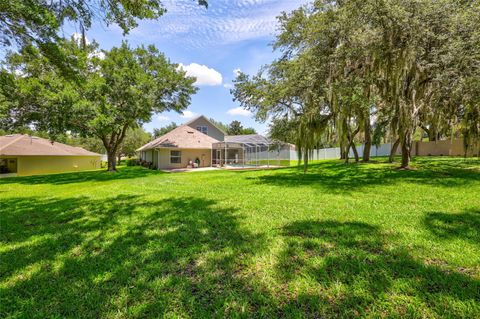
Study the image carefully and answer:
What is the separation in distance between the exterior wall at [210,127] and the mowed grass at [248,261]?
22.8 metres

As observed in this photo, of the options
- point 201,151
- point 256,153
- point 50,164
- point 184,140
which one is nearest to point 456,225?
point 256,153

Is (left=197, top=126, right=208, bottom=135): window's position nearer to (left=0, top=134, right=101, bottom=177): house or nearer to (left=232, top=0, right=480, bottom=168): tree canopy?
(left=0, top=134, right=101, bottom=177): house

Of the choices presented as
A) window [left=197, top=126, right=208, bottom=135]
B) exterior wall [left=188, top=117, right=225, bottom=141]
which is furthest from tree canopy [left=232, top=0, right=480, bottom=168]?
exterior wall [left=188, top=117, right=225, bottom=141]

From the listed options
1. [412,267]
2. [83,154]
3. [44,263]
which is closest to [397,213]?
[412,267]

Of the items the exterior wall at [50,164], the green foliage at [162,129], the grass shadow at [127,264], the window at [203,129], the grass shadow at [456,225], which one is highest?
the green foliage at [162,129]

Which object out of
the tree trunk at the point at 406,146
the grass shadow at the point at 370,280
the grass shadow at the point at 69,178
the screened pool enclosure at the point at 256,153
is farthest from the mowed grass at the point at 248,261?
the screened pool enclosure at the point at 256,153

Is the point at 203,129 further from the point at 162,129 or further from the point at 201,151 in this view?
the point at 162,129

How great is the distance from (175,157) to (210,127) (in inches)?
Result: 314

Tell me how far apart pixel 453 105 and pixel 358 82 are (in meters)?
4.97

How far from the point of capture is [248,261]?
2.67 metres

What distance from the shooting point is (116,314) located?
190 centimetres

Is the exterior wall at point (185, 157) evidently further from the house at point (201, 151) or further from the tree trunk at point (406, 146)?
the tree trunk at point (406, 146)

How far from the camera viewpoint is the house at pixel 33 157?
19.5m

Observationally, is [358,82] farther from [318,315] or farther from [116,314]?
[116,314]
